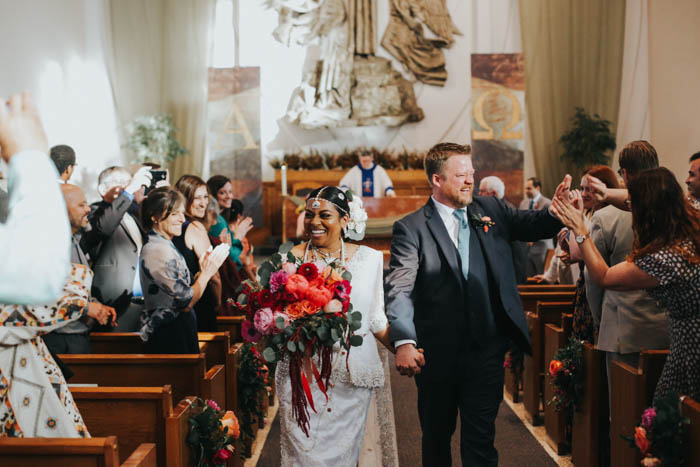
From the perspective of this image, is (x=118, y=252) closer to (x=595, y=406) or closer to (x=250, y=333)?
(x=250, y=333)

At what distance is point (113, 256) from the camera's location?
163 inches

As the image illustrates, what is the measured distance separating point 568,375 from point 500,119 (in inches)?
340

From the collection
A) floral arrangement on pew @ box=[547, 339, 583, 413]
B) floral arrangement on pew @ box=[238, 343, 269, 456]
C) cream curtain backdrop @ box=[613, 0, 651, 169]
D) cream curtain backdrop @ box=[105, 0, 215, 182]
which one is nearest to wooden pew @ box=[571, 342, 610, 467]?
floral arrangement on pew @ box=[547, 339, 583, 413]

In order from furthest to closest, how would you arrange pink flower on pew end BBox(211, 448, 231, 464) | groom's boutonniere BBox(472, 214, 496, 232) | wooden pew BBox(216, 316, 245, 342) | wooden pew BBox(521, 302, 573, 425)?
wooden pew BBox(521, 302, 573, 425)
wooden pew BBox(216, 316, 245, 342)
groom's boutonniere BBox(472, 214, 496, 232)
pink flower on pew end BBox(211, 448, 231, 464)

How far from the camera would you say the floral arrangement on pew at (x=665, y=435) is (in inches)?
96.2

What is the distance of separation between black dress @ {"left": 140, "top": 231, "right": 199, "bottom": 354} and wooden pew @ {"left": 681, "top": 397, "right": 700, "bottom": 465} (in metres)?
2.30

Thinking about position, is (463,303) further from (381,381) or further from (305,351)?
(305,351)

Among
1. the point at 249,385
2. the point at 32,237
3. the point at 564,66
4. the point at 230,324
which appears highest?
the point at 564,66

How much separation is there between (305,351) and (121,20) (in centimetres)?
1130

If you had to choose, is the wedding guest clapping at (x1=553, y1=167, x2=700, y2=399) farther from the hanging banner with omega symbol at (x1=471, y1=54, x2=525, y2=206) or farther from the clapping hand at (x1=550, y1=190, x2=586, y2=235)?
the hanging banner with omega symbol at (x1=471, y1=54, x2=525, y2=206)

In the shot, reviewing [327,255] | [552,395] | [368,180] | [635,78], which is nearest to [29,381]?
[327,255]

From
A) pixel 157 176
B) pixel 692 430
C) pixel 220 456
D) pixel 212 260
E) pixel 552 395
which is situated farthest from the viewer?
pixel 157 176

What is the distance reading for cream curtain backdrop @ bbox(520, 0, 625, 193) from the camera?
12.4 m

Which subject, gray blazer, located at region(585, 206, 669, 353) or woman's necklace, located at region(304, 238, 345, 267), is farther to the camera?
gray blazer, located at region(585, 206, 669, 353)
